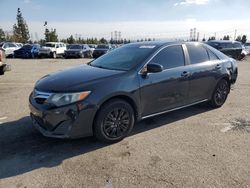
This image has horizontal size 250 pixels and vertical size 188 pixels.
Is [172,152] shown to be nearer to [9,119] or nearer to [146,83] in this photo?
[146,83]

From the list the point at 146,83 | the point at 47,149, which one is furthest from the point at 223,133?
the point at 47,149

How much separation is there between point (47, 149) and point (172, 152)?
1929mm

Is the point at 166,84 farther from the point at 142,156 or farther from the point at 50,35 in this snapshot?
the point at 50,35

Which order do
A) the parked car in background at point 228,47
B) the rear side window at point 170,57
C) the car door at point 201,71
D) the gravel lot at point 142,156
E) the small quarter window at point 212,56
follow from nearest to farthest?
the gravel lot at point 142,156
the rear side window at point 170,57
the car door at point 201,71
the small quarter window at point 212,56
the parked car in background at point 228,47

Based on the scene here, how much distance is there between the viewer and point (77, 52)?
27.8m

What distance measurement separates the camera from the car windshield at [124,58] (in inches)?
191

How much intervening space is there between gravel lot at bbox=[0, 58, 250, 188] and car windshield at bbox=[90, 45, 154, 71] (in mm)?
1243

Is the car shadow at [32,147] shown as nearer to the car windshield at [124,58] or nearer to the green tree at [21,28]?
the car windshield at [124,58]

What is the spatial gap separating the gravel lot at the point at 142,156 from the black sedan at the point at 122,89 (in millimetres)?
330

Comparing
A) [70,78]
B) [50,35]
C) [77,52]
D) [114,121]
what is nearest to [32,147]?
[70,78]

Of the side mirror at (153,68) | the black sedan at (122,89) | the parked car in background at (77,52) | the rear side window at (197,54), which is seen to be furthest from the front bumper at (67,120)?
the parked car in background at (77,52)

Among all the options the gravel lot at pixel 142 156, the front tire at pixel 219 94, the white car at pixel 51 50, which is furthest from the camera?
the white car at pixel 51 50

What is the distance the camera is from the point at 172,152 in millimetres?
4164

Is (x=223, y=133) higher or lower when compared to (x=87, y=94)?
lower
